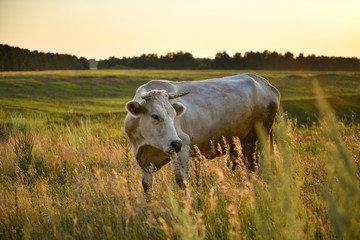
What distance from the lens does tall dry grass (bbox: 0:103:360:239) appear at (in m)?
1.77

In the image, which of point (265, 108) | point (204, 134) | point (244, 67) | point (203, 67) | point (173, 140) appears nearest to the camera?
point (173, 140)

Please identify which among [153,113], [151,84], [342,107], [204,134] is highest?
[151,84]

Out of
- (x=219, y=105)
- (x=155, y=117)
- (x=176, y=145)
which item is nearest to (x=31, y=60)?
(x=219, y=105)

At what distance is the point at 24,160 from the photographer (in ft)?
21.3

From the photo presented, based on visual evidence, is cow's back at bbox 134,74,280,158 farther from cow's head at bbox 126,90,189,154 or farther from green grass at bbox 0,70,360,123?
green grass at bbox 0,70,360,123

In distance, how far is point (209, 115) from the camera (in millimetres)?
5383

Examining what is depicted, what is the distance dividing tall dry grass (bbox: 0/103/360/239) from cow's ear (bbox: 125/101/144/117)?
0.74 m

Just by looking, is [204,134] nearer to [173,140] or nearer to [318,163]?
[173,140]

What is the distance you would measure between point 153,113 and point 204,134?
128 cm

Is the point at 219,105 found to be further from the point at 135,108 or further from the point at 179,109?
the point at 135,108

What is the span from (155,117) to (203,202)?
1.53 m

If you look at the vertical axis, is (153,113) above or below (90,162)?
above

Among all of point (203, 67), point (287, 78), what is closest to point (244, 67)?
point (203, 67)

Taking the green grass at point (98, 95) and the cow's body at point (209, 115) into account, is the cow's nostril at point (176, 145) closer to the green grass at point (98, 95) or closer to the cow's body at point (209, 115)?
the cow's body at point (209, 115)
